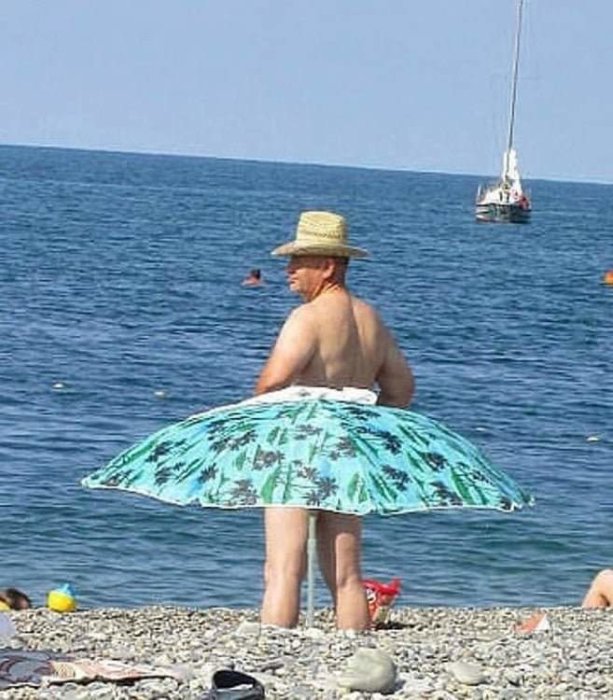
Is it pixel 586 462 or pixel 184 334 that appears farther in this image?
pixel 184 334

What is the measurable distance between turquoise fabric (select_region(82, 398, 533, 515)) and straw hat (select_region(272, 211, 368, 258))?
65 centimetres

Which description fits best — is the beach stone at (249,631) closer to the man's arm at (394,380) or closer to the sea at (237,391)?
the man's arm at (394,380)

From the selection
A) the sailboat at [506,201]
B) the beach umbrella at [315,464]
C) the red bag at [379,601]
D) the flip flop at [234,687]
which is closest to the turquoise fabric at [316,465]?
the beach umbrella at [315,464]

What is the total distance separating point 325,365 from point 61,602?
15.2 feet

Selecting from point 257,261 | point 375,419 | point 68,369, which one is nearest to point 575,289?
point 257,261

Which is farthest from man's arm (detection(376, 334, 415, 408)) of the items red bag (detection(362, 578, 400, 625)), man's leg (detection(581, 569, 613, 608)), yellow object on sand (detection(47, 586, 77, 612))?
yellow object on sand (detection(47, 586, 77, 612))

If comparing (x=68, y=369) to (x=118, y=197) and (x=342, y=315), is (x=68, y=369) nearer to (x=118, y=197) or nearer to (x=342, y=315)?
(x=342, y=315)

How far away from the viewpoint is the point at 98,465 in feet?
64.8

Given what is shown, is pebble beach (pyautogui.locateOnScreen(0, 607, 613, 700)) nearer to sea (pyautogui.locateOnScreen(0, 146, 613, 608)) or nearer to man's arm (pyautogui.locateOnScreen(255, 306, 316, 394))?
man's arm (pyautogui.locateOnScreen(255, 306, 316, 394))

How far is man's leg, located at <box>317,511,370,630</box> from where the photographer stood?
329 inches

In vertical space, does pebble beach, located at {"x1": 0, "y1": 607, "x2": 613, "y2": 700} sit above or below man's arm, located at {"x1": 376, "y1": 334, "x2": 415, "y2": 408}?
below

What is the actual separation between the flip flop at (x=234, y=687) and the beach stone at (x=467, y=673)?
2.71 ft

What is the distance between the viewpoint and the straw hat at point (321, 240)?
8289 millimetres

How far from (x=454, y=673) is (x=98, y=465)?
12445 mm
